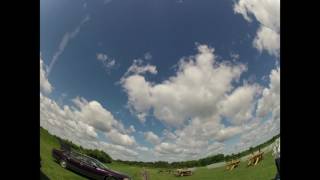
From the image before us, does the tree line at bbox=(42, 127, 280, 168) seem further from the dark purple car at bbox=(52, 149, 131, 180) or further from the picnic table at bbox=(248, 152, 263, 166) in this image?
the dark purple car at bbox=(52, 149, 131, 180)

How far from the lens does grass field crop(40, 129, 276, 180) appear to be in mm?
30922

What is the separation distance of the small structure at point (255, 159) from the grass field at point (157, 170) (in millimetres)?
489

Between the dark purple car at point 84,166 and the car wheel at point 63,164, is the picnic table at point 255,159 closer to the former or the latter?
the dark purple car at point 84,166

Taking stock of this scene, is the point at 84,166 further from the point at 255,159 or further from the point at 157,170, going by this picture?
the point at 255,159

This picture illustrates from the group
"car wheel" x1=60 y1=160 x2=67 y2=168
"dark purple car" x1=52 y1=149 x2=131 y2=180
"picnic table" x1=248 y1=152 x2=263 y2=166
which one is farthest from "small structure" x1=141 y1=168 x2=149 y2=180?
"picnic table" x1=248 y1=152 x2=263 y2=166

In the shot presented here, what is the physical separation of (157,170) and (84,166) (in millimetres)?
12334

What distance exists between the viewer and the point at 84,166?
32781mm

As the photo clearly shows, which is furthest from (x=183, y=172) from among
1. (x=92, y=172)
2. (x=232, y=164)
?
(x=92, y=172)

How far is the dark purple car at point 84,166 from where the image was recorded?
3261 centimetres

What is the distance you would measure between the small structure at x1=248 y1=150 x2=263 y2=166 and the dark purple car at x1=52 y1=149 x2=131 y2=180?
11.4 metres
